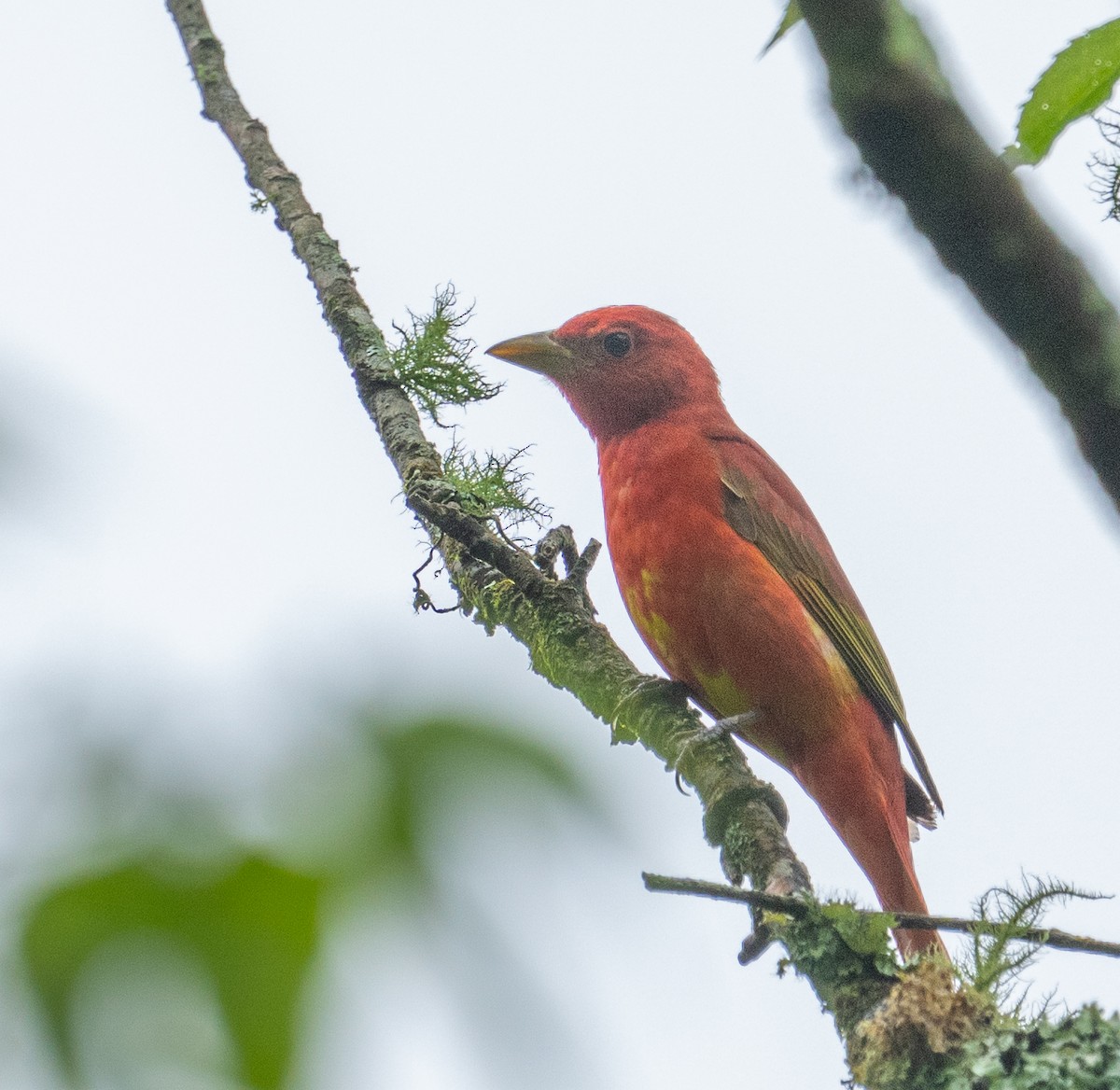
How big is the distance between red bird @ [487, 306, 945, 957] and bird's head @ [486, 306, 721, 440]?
2 cm

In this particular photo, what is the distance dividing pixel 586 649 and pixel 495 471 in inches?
22.7

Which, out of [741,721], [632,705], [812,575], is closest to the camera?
[632,705]

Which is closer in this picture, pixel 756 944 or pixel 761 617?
pixel 756 944

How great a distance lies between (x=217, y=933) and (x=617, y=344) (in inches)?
184

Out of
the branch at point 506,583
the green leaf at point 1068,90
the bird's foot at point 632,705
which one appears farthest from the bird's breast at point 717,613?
the green leaf at point 1068,90

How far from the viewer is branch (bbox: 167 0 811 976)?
8.77 feet

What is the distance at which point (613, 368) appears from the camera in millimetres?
5391

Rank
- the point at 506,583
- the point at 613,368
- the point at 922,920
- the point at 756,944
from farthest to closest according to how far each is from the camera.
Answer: the point at 613,368, the point at 506,583, the point at 756,944, the point at 922,920

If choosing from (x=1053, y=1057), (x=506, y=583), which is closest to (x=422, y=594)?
(x=506, y=583)

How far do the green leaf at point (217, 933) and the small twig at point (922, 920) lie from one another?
0.60 metres

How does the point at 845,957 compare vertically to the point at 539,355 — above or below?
below

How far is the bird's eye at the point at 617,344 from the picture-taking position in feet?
17.8

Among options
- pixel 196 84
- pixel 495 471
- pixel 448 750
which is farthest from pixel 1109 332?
pixel 196 84

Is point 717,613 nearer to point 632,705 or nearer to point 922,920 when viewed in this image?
point 632,705
